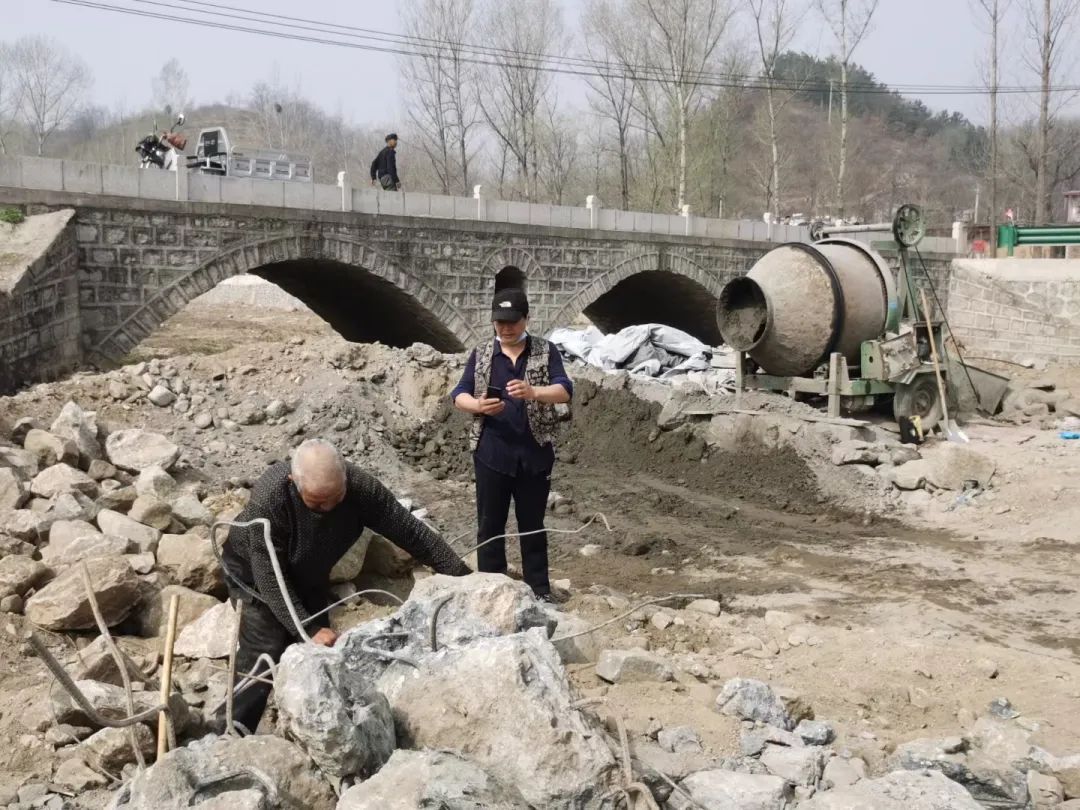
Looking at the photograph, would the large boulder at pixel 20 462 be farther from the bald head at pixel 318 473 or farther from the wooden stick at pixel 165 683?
the wooden stick at pixel 165 683

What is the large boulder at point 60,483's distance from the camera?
610 cm

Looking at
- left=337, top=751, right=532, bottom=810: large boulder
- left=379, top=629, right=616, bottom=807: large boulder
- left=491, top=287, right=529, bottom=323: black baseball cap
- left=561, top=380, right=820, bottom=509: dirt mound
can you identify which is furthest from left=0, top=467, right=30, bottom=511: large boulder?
left=561, top=380, right=820, bottom=509: dirt mound

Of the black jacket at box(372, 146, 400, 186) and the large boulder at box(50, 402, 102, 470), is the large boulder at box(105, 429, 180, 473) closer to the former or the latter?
the large boulder at box(50, 402, 102, 470)

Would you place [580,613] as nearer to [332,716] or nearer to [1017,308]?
[332,716]

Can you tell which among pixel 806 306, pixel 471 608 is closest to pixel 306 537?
pixel 471 608

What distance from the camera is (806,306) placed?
10.1m

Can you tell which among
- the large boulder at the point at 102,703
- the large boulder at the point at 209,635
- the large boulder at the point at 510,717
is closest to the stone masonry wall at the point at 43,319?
the large boulder at the point at 209,635

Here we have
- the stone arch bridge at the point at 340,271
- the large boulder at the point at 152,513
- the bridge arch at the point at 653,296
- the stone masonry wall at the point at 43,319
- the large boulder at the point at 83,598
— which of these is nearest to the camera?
the large boulder at the point at 83,598

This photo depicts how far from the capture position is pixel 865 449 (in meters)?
9.22

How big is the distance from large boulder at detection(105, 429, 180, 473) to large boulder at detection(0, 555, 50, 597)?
2.41 meters

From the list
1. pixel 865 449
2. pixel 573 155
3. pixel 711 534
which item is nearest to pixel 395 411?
pixel 711 534

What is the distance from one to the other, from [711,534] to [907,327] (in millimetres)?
4157

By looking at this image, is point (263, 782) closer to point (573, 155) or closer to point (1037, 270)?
point (1037, 270)

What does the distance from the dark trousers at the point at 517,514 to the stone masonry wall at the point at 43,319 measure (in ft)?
22.9
